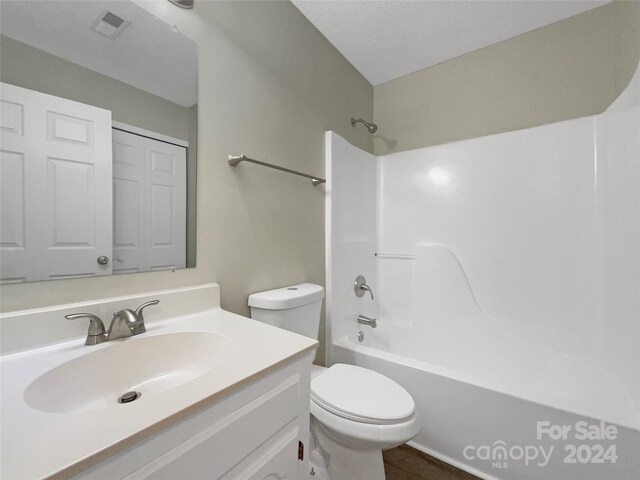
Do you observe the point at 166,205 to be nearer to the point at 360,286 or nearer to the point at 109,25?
the point at 109,25

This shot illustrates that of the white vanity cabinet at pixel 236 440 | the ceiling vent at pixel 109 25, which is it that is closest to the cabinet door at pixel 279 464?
the white vanity cabinet at pixel 236 440

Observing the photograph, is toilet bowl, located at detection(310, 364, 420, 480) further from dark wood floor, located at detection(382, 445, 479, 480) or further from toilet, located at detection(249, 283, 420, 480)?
dark wood floor, located at detection(382, 445, 479, 480)

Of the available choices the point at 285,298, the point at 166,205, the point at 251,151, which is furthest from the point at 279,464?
the point at 251,151

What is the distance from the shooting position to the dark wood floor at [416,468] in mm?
1268

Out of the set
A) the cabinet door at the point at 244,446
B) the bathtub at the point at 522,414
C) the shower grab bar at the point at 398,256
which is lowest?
the bathtub at the point at 522,414

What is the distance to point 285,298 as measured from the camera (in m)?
1.17

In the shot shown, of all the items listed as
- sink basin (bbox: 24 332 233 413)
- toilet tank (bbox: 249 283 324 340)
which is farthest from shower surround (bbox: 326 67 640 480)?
sink basin (bbox: 24 332 233 413)

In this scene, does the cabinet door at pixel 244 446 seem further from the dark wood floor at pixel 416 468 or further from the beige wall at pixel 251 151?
the dark wood floor at pixel 416 468

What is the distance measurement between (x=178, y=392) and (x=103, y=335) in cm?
40

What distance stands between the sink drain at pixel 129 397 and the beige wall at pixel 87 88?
797mm

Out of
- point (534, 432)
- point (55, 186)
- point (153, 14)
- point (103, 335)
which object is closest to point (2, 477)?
point (103, 335)

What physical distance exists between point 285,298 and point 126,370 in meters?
0.58

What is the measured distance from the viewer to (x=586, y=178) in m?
1.52

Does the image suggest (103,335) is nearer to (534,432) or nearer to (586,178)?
(534,432)
